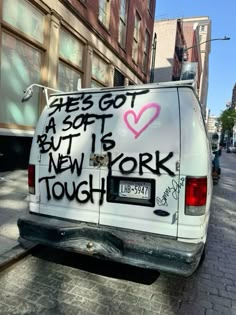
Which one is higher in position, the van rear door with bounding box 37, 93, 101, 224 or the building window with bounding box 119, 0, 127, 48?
the building window with bounding box 119, 0, 127, 48

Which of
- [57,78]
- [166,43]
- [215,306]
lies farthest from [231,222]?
[166,43]

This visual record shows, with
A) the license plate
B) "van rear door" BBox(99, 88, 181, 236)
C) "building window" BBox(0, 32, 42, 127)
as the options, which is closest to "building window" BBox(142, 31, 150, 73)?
"building window" BBox(0, 32, 42, 127)

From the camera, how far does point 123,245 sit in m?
3.02

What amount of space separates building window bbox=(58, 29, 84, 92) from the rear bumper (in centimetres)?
744

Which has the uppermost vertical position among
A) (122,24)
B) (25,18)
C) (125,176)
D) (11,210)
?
(122,24)

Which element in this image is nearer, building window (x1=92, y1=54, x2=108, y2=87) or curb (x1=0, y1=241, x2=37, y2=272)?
curb (x1=0, y1=241, x2=37, y2=272)

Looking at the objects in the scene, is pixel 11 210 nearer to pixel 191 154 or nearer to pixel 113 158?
pixel 113 158

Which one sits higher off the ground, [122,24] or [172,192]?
[122,24]

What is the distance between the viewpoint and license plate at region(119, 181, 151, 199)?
308 centimetres

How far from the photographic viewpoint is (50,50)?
9.16 meters

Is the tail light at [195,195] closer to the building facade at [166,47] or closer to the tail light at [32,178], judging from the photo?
the tail light at [32,178]

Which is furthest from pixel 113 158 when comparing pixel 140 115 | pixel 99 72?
pixel 99 72

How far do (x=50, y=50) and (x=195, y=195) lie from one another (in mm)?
7743

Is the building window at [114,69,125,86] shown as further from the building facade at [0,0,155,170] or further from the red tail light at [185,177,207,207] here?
the red tail light at [185,177,207,207]
